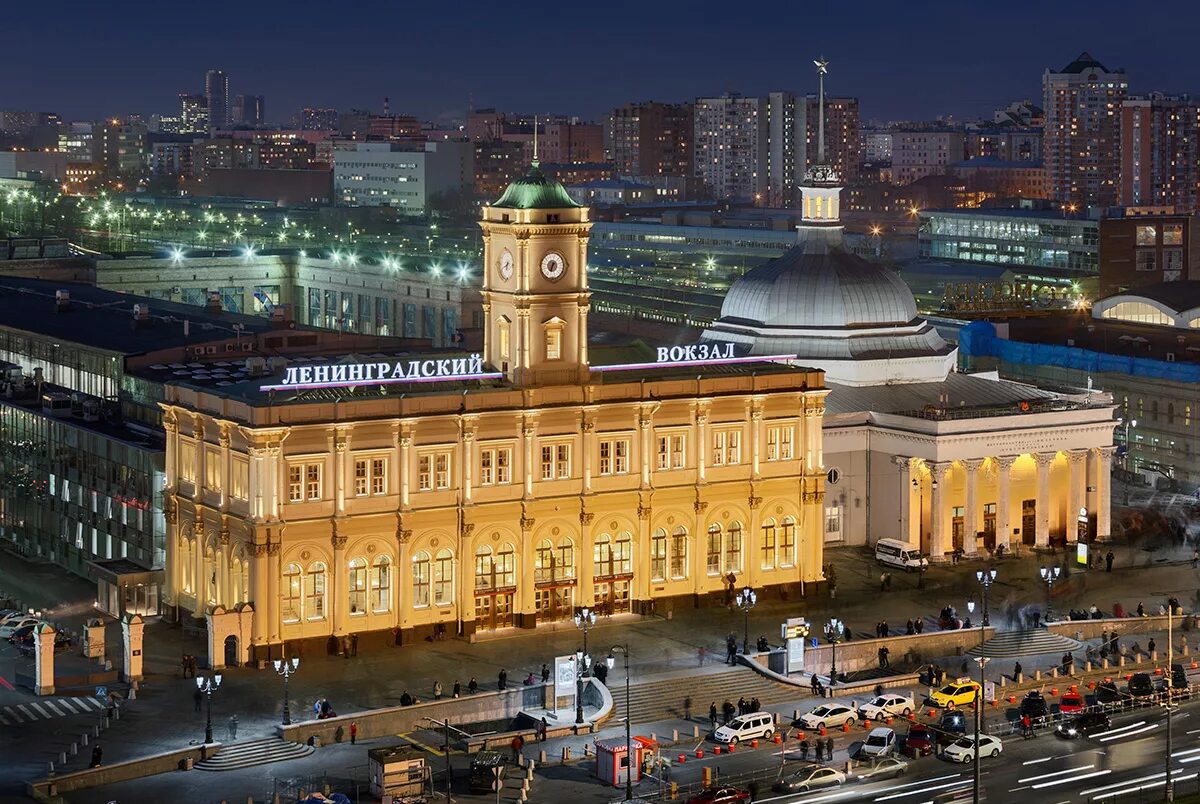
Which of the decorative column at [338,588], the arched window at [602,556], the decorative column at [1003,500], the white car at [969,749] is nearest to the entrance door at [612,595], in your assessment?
the arched window at [602,556]

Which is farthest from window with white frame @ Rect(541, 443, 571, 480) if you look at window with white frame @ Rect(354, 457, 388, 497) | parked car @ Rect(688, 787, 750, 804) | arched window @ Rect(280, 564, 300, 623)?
parked car @ Rect(688, 787, 750, 804)

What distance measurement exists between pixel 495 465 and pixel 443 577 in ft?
21.0

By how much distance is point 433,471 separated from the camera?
125 meters

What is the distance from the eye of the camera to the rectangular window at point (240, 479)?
121312mm

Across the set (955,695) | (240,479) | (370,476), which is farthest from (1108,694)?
(240,479)

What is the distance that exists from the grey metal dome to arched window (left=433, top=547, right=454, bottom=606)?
40.8 meters

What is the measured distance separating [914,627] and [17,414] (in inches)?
2270

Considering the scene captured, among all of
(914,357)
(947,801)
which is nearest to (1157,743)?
(947,801)

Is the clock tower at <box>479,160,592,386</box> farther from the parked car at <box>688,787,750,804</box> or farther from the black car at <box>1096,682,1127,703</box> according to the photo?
the parked car at <box>688,787,750,804</box>

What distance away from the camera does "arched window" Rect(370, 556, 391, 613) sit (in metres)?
123

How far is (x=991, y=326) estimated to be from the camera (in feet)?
627

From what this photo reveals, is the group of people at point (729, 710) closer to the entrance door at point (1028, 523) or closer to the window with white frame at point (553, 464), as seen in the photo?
the window with white frame at point (553, 464)

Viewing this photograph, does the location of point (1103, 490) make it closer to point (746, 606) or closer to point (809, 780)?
point (746, 606)

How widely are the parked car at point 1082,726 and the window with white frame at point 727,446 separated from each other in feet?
91.3
